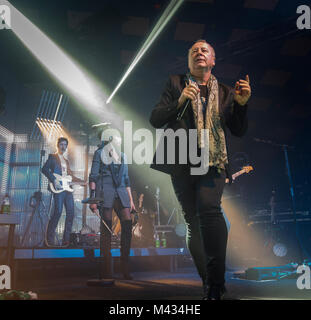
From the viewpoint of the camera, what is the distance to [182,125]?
1.70 m

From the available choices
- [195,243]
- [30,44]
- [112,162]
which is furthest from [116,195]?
[30,44]

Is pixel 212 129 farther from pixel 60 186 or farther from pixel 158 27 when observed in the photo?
pixel 60 186

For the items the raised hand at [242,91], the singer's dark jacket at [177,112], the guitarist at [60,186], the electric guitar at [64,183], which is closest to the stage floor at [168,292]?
the singer's dark jacket at [177,112]

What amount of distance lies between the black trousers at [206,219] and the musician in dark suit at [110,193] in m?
1.75

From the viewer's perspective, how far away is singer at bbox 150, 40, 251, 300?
56.8 inches

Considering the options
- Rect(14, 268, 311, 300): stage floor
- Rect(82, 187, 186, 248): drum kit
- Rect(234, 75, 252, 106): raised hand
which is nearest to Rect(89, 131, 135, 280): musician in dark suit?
Rect(14, 268, 311, 300): stage floor

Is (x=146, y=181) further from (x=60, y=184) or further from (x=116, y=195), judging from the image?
(x=116, y=195)

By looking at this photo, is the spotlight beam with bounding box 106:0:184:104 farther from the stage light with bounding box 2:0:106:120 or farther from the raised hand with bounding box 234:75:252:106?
the raised hand with bounding box 234:75:252:106

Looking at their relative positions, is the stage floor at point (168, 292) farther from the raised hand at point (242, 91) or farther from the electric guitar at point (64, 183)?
the electric guitar at point (64, 183)

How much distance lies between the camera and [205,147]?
1.61 metres

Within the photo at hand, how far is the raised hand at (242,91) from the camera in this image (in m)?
1.57

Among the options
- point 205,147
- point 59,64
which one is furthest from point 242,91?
point 59,64
